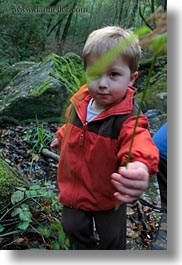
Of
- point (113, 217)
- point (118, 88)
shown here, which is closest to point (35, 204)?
point (113, 217)

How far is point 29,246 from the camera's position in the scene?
0.84 m

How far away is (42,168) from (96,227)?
168 mm

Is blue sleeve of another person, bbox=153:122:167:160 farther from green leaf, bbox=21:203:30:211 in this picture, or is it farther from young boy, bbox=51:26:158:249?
green leaf, bbox=21:203:30:211

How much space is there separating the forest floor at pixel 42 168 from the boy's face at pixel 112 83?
187 millimetres

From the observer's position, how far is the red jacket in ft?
2.27

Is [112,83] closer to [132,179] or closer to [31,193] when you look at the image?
[132,179]

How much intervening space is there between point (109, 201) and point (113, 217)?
0.04 meters

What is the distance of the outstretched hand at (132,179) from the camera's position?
1.81ft

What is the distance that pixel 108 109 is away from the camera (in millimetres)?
700

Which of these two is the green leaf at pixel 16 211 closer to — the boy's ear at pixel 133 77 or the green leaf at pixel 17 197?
the green leaf at pixel 17 197

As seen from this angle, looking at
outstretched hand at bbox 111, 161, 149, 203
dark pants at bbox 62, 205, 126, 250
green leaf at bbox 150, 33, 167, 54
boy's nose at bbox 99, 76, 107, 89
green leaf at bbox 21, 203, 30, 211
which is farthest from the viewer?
green leaf at bbox 21, 203, 30, 211

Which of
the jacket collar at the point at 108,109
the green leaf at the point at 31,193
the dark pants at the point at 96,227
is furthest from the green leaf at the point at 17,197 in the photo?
the jacket collar at the point at 108,109

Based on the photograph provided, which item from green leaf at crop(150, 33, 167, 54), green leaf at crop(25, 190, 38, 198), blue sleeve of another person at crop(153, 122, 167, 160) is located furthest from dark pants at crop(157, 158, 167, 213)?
green leaf at crop(150, 33, 167, 54)

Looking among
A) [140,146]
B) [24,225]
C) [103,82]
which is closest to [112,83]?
[103,82]
